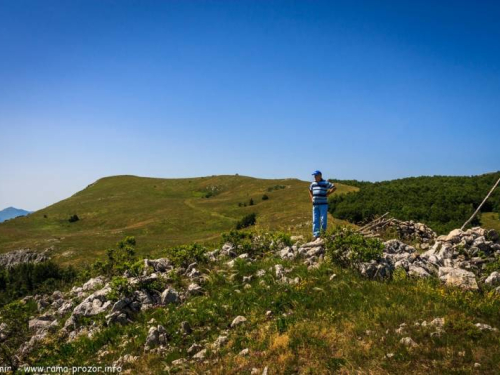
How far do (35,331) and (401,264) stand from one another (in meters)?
11.8

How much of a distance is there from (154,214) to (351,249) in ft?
166

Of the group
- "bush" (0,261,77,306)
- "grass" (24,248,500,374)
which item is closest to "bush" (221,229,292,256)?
"grass" (24,248,500,374)

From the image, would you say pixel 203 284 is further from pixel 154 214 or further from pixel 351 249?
pixel 154 214

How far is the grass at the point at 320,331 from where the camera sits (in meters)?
6.20

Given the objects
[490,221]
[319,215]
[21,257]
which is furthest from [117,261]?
[490,221]

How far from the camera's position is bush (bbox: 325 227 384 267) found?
1041 centimetres

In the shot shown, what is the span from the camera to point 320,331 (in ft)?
24.3

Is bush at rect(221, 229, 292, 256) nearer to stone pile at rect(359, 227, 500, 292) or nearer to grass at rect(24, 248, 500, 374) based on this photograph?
grass at rect(24, 248, 500, 374)

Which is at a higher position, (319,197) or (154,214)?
(319,197)

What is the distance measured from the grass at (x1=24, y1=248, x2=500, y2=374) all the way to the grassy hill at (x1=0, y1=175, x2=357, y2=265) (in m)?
10.3

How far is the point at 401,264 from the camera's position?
1028cm

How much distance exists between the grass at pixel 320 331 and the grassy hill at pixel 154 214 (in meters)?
10.3

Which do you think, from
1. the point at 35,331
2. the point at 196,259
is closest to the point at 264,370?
the point at 196,259

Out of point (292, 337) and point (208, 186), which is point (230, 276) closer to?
point (292, 337)
